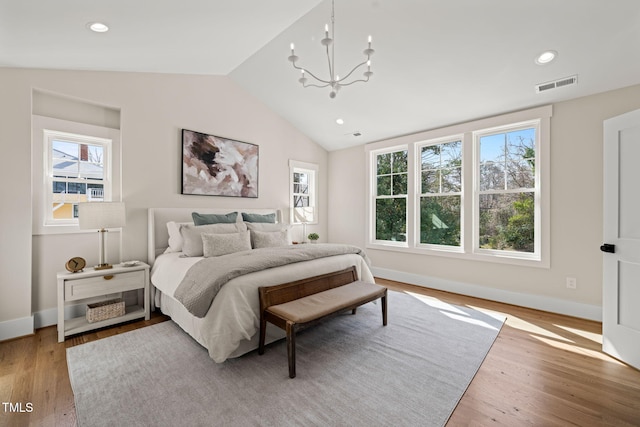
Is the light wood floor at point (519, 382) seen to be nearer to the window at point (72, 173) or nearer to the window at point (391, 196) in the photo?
the window at point (72, 173)

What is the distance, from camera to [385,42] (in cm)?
299

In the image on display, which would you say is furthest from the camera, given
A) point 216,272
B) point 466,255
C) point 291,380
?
point 466,255

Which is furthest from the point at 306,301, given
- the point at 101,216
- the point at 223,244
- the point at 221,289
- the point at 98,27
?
the point at 98,27

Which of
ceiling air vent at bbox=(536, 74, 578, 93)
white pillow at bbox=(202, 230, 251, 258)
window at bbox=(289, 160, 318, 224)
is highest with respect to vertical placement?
ceiling air vent at bbox=(536, 74, 578, 93)

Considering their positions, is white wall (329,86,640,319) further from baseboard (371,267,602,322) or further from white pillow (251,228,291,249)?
white pillow (251,228,291,249)

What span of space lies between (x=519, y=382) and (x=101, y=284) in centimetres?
370

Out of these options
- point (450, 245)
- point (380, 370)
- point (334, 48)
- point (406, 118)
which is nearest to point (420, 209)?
point (450, 245)

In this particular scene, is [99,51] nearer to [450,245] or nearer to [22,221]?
[22,221]

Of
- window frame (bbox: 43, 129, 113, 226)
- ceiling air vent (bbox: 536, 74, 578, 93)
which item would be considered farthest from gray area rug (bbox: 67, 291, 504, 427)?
ceiling air vent (bbox: 536, 74, 578, 93)

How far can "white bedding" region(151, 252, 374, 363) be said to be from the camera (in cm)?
208

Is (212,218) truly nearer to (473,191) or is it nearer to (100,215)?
(100,215)

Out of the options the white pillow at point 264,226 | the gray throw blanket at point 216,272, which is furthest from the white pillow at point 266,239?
the gray throw blanket at point 216,272

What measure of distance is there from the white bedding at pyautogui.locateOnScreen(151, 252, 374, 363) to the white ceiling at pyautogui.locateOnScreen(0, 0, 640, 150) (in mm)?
2088

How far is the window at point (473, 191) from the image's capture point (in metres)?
3.47
